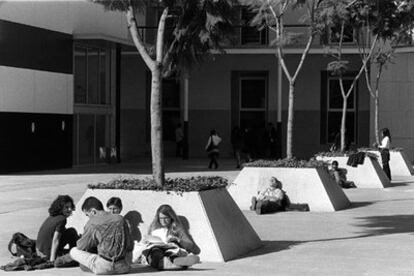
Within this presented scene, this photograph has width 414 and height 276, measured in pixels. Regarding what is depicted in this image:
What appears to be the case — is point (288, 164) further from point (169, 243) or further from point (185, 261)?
point (185, 261)

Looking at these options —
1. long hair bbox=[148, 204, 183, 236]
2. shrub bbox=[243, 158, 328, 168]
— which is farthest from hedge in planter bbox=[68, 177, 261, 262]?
shrub bbox=[243, 158, 328, 168]

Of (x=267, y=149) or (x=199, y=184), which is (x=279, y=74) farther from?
(x=199, y=184)

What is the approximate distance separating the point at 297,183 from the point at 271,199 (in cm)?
100

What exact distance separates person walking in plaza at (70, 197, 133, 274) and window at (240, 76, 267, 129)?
34.2 meters

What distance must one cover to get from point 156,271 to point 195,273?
1.64ft

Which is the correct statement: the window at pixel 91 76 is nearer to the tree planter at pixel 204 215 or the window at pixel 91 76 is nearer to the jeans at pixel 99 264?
the tree planter at pixel 204 215

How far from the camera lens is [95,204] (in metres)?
9.81

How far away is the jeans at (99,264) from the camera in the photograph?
9117 millimetres

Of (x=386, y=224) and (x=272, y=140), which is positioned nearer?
(x=386, y=224)

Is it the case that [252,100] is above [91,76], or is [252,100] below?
below

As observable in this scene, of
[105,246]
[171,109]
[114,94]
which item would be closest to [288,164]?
[105,246]

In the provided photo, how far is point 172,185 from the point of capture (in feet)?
35.8

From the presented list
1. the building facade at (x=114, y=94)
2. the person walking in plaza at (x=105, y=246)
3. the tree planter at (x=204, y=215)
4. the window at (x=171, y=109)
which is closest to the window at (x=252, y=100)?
the building facade at (x=114, y=94)

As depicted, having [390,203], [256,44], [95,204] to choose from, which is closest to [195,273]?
[95,204]
